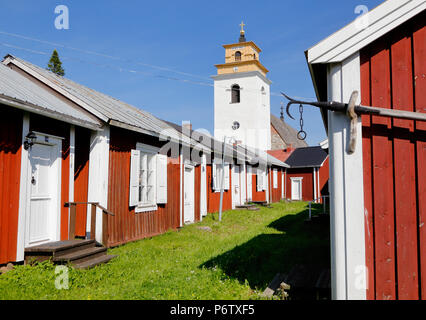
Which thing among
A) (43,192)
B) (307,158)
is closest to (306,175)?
(307,158)

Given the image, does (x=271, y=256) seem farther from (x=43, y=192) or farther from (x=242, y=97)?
(x=242, y=97)

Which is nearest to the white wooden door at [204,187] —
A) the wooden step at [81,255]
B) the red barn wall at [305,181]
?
the wooden step at [81,255]

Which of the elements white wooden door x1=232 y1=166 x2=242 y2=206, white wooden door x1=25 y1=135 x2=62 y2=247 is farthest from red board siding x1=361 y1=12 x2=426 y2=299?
white wooden door x1=232 y1=166 x2=242 y2=206

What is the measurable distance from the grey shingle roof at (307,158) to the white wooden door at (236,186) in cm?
890

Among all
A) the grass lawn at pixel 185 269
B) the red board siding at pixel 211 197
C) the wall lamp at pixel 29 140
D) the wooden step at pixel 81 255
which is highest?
Answer: the wall lamp at pixel 29 140

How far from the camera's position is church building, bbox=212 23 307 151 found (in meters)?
33.3

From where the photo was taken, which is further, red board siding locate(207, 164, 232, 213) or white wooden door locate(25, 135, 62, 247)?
red board siding locate(207, 164, 232, 213)

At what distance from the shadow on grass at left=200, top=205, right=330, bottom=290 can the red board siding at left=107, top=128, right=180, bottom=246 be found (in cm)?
280

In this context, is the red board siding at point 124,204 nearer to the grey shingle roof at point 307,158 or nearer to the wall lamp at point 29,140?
the wall lamp at point 29,140

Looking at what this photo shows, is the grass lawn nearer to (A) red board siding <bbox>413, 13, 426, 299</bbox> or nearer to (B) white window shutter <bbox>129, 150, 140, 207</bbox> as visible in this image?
(B) white window shutter <bbox>129, 150, 140, 207</bbox>

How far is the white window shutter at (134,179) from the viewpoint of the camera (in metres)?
8.89

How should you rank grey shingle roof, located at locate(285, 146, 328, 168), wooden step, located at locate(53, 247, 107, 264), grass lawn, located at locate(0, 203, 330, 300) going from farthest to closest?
grey shingle roof, located at locate(285, 146, 328, 168)
wooden step, located at locate(53, 247, 107, 264)
grass lawn, located at locate(0, 203, 330, 300)

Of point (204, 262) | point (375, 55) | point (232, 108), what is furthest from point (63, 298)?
point (232, 108)

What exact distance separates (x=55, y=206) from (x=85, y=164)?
1.33m
